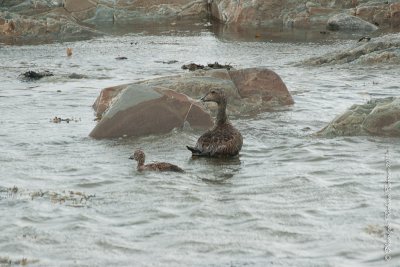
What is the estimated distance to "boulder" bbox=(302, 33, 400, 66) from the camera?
20312 mm

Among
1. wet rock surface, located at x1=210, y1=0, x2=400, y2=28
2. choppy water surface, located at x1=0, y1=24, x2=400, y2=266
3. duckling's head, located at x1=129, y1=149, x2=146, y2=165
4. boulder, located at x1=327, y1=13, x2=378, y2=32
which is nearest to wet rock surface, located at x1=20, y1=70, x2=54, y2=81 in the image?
choppy water surface, located at x1=0, y1=24, x2=400, y2=266

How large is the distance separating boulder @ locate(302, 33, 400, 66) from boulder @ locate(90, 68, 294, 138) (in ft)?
16.2

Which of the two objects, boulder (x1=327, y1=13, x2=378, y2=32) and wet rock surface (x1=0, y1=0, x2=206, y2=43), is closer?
wet rock surface (x1=0, y1=0, x2=206, y2=43)

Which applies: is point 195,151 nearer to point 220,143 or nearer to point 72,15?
point 220,143

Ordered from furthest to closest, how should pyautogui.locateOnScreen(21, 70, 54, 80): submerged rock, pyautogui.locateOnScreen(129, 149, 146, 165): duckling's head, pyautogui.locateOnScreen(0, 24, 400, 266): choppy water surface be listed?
1. pyautogui.locateOnScreen(21, 70, 54, 80): submerged rock
2. pyautogui.locateOnScreen(129, 149, 146, 165): duckling's head
3. pyautogui.locateOnScreen(0, 24, 400, 266): choppy water surface

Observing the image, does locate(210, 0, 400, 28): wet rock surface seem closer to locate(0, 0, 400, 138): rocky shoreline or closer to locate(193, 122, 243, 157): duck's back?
locate(0, 0, 400, 138): rocky shoreline

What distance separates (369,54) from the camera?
68.1ft

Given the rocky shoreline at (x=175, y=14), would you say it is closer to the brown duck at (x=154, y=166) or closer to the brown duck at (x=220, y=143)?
the brown duck at (x=220, y=143)

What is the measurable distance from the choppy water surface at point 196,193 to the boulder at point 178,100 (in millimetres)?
375

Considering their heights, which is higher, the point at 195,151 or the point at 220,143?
the point at 220,143

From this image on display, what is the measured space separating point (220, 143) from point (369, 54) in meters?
9.90

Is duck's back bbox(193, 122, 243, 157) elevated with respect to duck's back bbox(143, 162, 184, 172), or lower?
elevated

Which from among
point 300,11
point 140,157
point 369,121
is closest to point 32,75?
point 140,157

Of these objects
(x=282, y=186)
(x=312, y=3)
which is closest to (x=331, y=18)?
(x=312, y=3)
